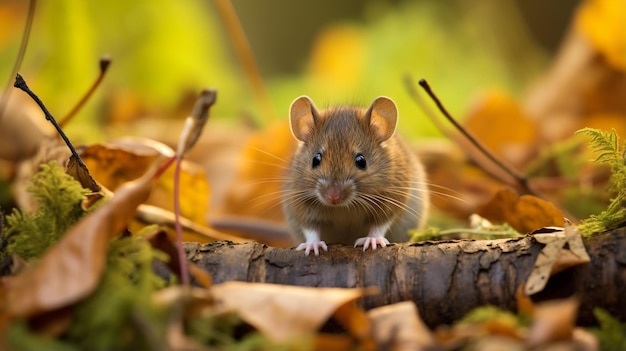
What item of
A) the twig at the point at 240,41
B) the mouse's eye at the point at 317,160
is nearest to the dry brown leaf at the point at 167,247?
the mouse's eye at the point at 317,160

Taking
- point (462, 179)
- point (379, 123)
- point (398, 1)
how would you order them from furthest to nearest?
point (398, 1), point (462, 179), point (379, 123)

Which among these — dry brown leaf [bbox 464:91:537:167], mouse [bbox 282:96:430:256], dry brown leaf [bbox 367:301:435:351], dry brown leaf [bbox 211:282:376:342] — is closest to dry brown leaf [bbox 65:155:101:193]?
dry brown leaf [bbox 211:282:376:342]

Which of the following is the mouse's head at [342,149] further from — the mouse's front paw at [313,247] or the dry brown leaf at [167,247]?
the dry brown leaf at [167,247]

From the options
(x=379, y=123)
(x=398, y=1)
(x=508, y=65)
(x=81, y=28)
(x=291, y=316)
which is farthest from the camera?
(x=398, y=1)

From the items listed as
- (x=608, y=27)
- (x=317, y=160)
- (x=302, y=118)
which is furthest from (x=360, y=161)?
(x=608, y=27)

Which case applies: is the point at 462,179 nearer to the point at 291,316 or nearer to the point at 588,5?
the point at 588,5

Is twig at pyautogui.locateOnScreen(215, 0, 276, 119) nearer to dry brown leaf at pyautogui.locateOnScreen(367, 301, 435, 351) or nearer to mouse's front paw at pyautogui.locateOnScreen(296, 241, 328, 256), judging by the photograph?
mouse's front paw at pyautogui.locateOnScreen(296, 241, 328, 256)

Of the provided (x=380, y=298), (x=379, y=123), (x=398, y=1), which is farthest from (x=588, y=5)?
(x=398, y=1)
